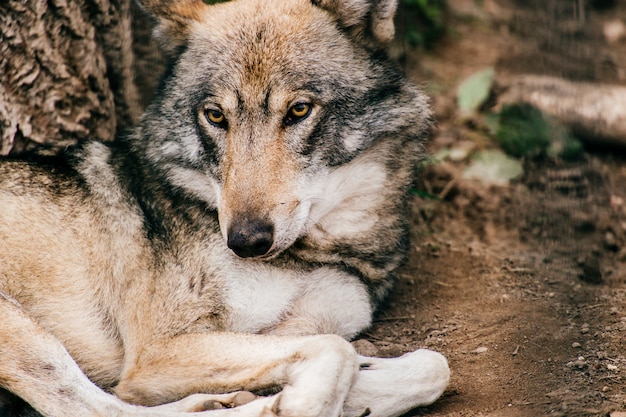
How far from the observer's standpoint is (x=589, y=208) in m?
5.23

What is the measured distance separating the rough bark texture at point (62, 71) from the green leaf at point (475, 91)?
295 cm

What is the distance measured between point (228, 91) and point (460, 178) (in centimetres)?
280

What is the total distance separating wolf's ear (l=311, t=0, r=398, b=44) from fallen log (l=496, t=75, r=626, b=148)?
2.48 meters

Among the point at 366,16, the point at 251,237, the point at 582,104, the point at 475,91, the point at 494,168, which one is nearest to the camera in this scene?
the point at 251,237

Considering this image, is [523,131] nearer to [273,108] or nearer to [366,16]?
[366,16]

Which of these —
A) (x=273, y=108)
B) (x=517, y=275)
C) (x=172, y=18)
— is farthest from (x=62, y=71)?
(x=517, y=275)

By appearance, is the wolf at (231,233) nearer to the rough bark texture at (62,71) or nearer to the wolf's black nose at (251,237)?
the wolf's black nose at (251,237)

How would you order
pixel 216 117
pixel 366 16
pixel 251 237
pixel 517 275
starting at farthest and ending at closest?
pixel 517 275 < pixel 366 16 < pixel 216 117 < pixel 251 237

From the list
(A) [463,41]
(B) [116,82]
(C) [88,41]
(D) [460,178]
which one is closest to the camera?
(C) [88,41]

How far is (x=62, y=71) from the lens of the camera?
4.69 m

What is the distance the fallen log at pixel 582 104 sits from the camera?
19.3 feet

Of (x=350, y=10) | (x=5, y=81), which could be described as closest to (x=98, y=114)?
(x=5, y=81)

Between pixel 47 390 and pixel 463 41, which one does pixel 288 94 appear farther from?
pixel 463 41

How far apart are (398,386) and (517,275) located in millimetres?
1602
